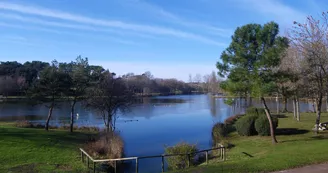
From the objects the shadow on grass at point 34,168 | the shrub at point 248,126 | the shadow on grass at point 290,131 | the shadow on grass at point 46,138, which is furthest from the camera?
the shrub at point 248,126

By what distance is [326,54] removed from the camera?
716 inches

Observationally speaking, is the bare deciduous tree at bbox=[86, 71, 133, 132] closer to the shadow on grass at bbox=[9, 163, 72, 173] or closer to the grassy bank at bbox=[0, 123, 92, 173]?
the grassy bank at bbox=[0, 123, 92, 173]

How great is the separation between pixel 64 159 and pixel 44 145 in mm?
3317

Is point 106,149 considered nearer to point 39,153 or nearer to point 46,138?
point 39,153

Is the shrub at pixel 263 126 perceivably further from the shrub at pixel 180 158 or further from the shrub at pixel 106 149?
the shrub at pixel 106 149

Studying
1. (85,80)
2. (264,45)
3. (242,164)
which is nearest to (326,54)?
(264,45)

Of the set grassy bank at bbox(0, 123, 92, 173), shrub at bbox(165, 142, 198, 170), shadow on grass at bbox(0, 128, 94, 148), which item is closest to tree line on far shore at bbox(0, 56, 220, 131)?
shadow on grass at bbox(0, 128, 94, 148)

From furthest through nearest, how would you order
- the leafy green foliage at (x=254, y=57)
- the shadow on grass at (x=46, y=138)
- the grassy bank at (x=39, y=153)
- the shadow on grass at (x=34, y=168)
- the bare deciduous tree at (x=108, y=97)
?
the bare deciduous tree at (x=108, y=97), the shadow on grass at (x=46, y=138), the leafy green foliage at (x=254, y=57), the grassy bank at (x=39, y=153), the shadow on grass at (x=34, y=168)

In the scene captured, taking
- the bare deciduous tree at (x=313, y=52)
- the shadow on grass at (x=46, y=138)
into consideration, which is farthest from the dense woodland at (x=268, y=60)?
the shadow on grass at (x=46, y=138)

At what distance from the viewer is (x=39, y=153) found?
55.6 feet

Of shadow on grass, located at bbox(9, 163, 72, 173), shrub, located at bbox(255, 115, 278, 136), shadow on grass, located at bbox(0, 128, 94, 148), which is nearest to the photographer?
shadow on grass, located at bbox(9, 163, 72, 173)

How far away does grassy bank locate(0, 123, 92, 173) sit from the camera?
14164 mm

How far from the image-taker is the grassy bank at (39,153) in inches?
558

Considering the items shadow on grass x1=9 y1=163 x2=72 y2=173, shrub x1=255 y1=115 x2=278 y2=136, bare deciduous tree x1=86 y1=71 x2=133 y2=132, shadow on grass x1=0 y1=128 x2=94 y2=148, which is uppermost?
bare deciduous tree x1=86 y1=71 x2=133 y2=132
